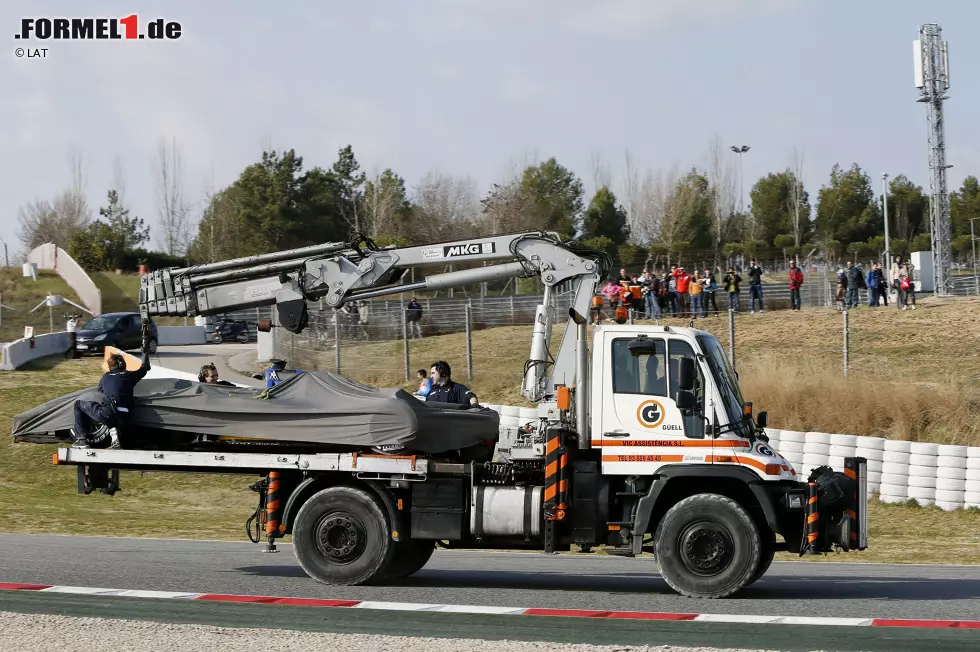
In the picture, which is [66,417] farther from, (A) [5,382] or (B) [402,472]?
(A) [5,382]

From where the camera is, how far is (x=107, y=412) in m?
11.7

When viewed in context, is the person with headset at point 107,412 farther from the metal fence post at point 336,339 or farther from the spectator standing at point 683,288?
the spectator standing at point 683,288

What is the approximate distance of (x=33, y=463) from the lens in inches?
974

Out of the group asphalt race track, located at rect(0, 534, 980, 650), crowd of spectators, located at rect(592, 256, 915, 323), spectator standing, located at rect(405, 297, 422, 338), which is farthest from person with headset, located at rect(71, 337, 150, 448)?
crowd of spectators, located at rect(592, 256, 915, 323)

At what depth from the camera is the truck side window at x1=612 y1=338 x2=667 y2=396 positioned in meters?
11.1

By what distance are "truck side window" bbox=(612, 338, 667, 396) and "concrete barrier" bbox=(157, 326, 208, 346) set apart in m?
44.4

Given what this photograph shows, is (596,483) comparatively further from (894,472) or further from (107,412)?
(894,472)

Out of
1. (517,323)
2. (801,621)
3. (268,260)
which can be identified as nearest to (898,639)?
(801,621)

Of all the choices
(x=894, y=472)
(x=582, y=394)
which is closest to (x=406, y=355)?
(x=894, y=472)

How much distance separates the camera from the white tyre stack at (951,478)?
18.3 m

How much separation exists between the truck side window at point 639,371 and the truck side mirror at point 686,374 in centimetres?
27

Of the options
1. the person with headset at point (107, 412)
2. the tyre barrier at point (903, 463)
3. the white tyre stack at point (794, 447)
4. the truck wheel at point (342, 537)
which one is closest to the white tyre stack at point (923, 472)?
the tyre barrier at point (903, 463)

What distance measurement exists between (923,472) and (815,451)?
5.78 ft

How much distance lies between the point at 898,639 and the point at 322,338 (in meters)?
20.9
